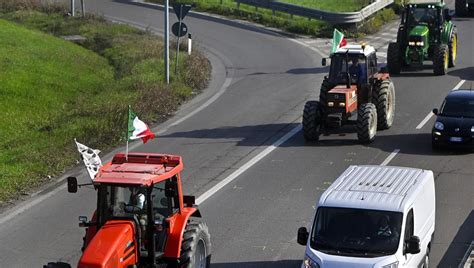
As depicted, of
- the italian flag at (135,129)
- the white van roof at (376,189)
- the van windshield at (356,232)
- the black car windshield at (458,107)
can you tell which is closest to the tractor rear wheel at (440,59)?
the black car windshield at (458,107)

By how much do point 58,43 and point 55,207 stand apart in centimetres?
2264

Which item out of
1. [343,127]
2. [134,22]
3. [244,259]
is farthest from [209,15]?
[244,259]

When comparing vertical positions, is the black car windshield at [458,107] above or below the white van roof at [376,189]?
below

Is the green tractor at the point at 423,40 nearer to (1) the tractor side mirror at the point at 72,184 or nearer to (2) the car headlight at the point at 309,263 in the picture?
(2) the car headlight at the point at 309,263

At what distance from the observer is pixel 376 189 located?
16766 millimetres

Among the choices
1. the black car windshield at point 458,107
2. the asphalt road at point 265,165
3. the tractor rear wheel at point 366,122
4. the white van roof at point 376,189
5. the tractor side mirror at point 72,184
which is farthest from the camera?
the tractor rear wheel at point 366,122

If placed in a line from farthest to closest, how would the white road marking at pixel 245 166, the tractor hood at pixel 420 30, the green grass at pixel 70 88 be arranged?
the tractor hood at pixel 420 30
the green grass at pixel 70 88
the white road marking at pixel 245 166

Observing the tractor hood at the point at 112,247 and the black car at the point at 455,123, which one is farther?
the black car at the point at 455,123

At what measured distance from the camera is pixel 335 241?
52.0 ft

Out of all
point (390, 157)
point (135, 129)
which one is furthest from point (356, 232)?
point (390, 157)

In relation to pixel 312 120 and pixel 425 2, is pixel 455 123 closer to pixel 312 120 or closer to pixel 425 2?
pixel 312 120

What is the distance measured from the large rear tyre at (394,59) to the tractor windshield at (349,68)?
9.52 meters

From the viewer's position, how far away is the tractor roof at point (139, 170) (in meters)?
15.2

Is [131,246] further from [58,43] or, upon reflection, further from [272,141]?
[58,43]
